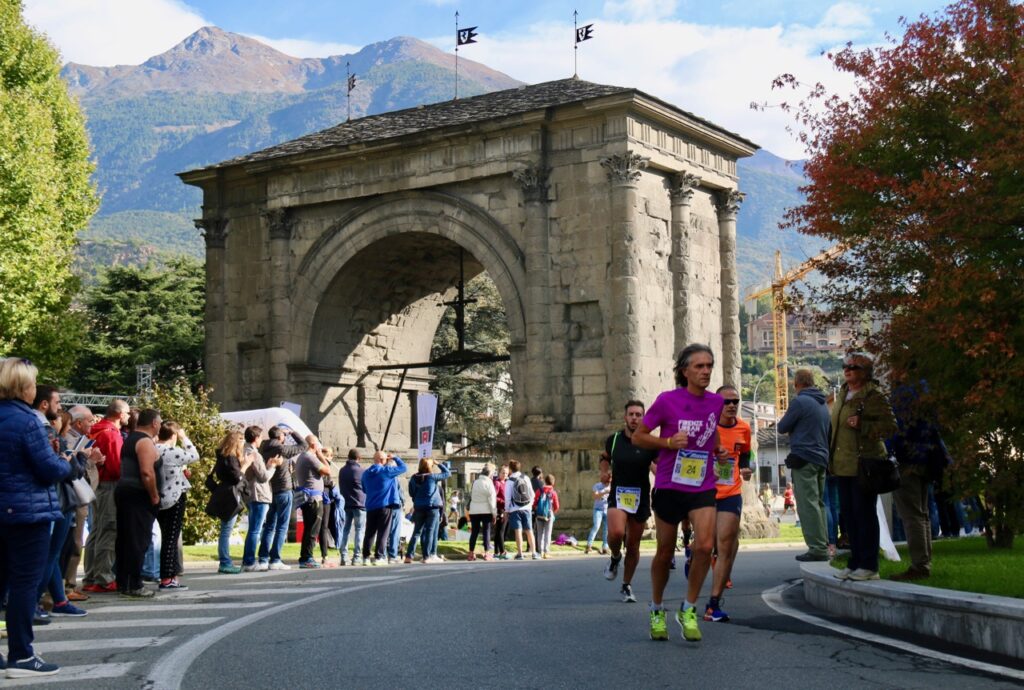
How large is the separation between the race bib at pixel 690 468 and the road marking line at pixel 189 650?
10.8 feet

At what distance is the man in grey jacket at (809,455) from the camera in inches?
537

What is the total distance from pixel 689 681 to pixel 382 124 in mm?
27537

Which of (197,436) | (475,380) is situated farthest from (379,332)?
(475,380)

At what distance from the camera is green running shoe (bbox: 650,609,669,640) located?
870cm

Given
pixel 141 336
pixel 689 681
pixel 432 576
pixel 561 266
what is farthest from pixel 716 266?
pixel 141 336

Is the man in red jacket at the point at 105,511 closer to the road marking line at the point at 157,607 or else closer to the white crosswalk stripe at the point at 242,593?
the white crosswalk stripe at the point at 242,593

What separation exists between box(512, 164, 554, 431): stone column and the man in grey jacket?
535 inches

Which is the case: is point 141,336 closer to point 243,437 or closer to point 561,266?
point 561,266

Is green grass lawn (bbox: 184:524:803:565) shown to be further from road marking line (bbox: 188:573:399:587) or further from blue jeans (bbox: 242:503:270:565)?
road marking line (bbox: 188:573:399:587)

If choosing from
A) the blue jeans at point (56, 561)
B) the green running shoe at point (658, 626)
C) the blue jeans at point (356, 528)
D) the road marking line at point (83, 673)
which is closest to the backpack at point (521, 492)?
the blue jeans at point (356, 528)

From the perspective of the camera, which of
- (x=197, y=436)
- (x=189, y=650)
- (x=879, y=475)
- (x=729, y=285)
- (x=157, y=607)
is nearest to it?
(x=189, y=650)

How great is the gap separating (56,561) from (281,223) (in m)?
22.9

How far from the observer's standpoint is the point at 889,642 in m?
8.59

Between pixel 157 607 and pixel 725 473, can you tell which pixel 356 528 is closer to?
pixel 157 607
